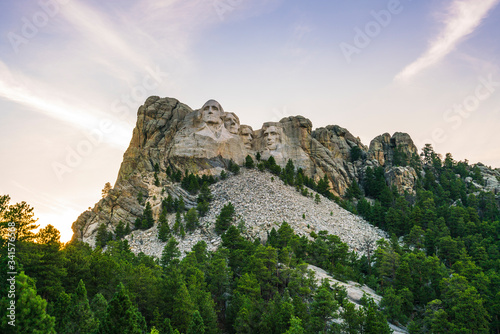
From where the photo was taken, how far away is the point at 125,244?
57.8 m

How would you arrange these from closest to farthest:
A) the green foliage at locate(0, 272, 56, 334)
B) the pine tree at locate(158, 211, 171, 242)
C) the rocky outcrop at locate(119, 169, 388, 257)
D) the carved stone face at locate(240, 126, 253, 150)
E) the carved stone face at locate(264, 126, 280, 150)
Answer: the green foliage at locate(0, 272, 56, 334) < the rocky outcrop at locate(119, 169, 388, 257) < the pine tree at locate(158, 211, 171, 242) < the carved stone face at locate(264, 126, 280, 150) < the carved stone face at locate(240, 126, 253, 150)

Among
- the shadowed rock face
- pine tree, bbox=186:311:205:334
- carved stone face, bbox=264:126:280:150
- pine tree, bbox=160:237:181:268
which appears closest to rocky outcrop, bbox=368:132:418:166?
the shadowed rock face

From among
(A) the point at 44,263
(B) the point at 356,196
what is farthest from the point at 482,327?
(B) the point at 356,196

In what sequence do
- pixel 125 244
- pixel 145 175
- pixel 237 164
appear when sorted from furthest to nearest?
pixel 237 164, pixel 145 175, pixel 125 244

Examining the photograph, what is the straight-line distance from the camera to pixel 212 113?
331 feet

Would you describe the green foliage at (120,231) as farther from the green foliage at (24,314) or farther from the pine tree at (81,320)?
the green foliage at (24,314)

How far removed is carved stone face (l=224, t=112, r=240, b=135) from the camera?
10369 centimetres

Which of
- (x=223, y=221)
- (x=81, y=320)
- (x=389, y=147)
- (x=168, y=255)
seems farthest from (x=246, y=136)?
(x=81, y=320)

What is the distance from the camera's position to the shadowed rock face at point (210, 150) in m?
82.6

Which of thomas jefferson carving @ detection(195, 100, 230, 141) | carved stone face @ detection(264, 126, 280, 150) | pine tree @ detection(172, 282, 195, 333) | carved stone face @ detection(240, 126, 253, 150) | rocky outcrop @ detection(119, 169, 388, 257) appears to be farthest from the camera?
carved stone face @ detection(240, 126, 253, 150)

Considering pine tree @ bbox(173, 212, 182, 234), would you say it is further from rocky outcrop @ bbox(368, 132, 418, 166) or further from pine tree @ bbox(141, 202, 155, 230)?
rocky outcrop @ bbox(368, 132, 418, 166)

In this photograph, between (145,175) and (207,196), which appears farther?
(145,175)

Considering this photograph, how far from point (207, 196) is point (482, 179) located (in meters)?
79.1

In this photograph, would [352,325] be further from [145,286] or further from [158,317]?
[145,286]
